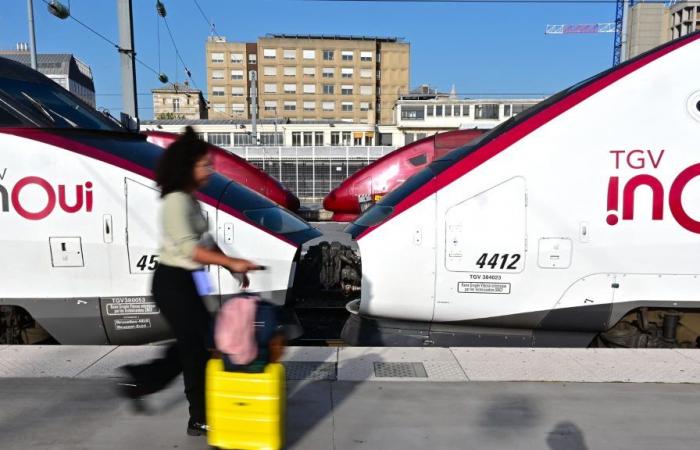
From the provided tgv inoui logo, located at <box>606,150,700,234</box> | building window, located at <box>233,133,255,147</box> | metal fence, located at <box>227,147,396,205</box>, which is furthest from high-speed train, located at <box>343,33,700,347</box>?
building window, located at <box>233,133,255,147</box>

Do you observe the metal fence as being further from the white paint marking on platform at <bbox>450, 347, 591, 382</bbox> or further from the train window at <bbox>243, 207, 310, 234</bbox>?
the white paint marking on platform at <bbox>450, 347, 591, 382</bbox>

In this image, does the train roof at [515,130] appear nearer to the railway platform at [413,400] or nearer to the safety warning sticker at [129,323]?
the railway platform at [413,400]

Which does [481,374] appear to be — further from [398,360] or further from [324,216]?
[324,216]

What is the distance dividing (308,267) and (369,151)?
749 inches

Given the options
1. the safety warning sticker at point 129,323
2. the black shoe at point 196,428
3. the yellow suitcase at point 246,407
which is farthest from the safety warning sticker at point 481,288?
the safety warning sticker at point 129,323

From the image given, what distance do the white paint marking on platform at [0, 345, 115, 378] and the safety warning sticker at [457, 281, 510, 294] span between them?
3123mm

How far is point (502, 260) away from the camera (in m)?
4.47

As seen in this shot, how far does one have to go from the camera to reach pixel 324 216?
767 inches

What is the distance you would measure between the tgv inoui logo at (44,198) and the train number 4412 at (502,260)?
353 centimetres

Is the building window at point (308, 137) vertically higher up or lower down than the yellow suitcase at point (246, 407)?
higher up

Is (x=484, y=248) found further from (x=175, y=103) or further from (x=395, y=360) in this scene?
(x=175, y=103)

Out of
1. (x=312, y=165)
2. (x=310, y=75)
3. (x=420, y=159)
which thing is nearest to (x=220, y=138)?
(x=312, y=165)

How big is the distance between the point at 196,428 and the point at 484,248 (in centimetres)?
273

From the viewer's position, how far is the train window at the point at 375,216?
482 cm
